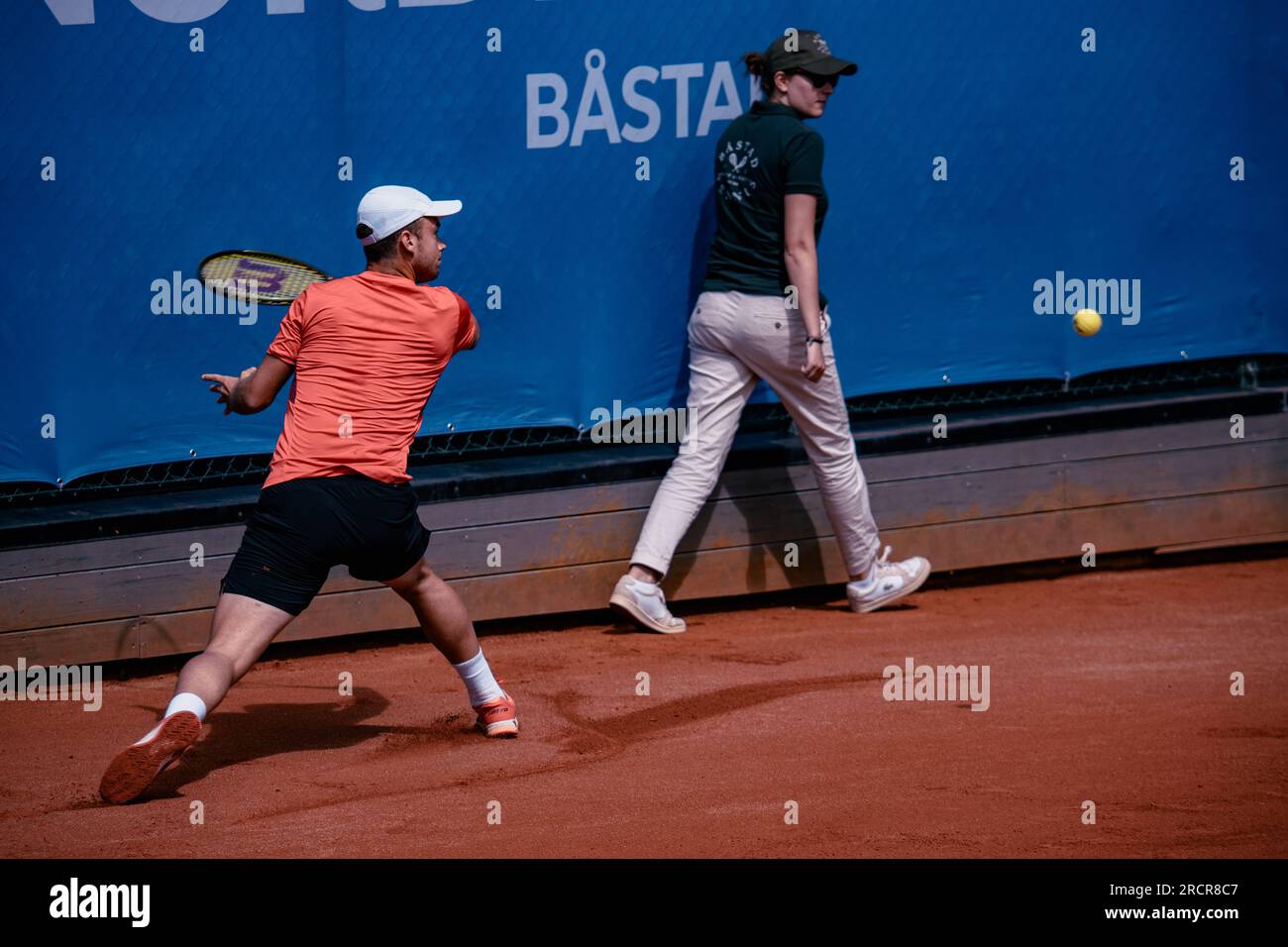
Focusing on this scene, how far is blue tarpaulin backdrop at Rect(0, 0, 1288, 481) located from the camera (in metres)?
6.00

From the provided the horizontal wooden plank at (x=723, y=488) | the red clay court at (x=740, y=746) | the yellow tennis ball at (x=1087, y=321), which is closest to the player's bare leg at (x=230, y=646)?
the red clay court at (x=740, y=746)

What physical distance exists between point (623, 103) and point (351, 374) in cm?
236

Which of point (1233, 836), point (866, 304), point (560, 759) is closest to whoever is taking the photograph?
point (1233, 836)

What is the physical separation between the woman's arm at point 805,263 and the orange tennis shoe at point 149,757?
2.87 metres

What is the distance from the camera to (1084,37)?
7.18m

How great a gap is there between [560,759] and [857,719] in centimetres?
100

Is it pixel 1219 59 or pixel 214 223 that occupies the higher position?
pixel 1219 59

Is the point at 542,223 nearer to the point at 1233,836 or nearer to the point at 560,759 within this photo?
the point at 560,759

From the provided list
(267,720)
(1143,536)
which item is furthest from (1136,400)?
(267,720)

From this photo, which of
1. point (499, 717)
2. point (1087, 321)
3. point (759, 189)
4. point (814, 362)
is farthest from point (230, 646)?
point (1087, 321)

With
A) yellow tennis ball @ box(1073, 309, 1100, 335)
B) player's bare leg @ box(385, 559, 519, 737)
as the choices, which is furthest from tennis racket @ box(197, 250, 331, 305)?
yellow tennis ball @ box(1073, 309, 1100, 335)

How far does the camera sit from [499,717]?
17.0ft

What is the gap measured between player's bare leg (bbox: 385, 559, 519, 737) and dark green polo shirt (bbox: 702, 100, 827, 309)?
6.77ft

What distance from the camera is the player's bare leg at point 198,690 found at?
14.2 ft
